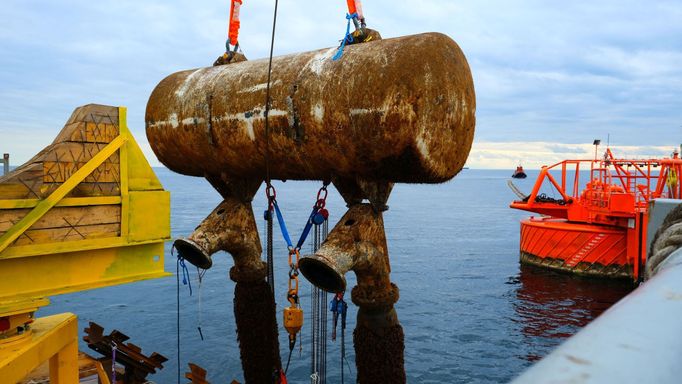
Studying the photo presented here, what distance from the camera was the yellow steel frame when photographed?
4.92 meters

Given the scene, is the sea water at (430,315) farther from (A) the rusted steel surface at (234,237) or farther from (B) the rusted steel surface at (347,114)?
(B) the rusted steel surface at (347,114)

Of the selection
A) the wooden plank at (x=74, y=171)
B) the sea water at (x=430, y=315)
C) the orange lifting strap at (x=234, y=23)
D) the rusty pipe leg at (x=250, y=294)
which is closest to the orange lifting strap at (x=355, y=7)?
the orange lifting strap at (x=234, y=23)

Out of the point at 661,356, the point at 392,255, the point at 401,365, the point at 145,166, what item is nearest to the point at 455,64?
the point at 401,365

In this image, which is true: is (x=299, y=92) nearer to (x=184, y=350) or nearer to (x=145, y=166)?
Answer: (x=145, y=166)

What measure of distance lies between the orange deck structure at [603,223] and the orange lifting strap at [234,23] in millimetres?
26278

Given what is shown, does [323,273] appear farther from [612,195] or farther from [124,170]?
[612,195]

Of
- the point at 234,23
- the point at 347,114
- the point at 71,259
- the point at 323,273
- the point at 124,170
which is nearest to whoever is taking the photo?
the point at 347,114

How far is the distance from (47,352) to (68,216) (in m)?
1.50

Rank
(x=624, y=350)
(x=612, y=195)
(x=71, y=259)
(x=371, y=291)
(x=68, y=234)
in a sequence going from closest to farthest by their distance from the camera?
1. (x=624, y=350)
2. (x=68, y=234)
3. (x=71, y=259)
4. (x=371, y=291)
5. (x=612, y=195)

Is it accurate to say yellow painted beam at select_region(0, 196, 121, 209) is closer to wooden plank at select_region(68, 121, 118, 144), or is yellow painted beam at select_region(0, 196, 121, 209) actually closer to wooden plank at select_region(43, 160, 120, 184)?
wooden plank at select_region(43, 160, 120, 184)

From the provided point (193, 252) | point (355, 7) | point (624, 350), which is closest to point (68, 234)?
point (193, 252)

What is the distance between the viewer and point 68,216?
17.5ft

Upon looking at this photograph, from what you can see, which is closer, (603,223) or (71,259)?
(71,259)

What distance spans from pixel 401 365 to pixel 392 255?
4169cm
